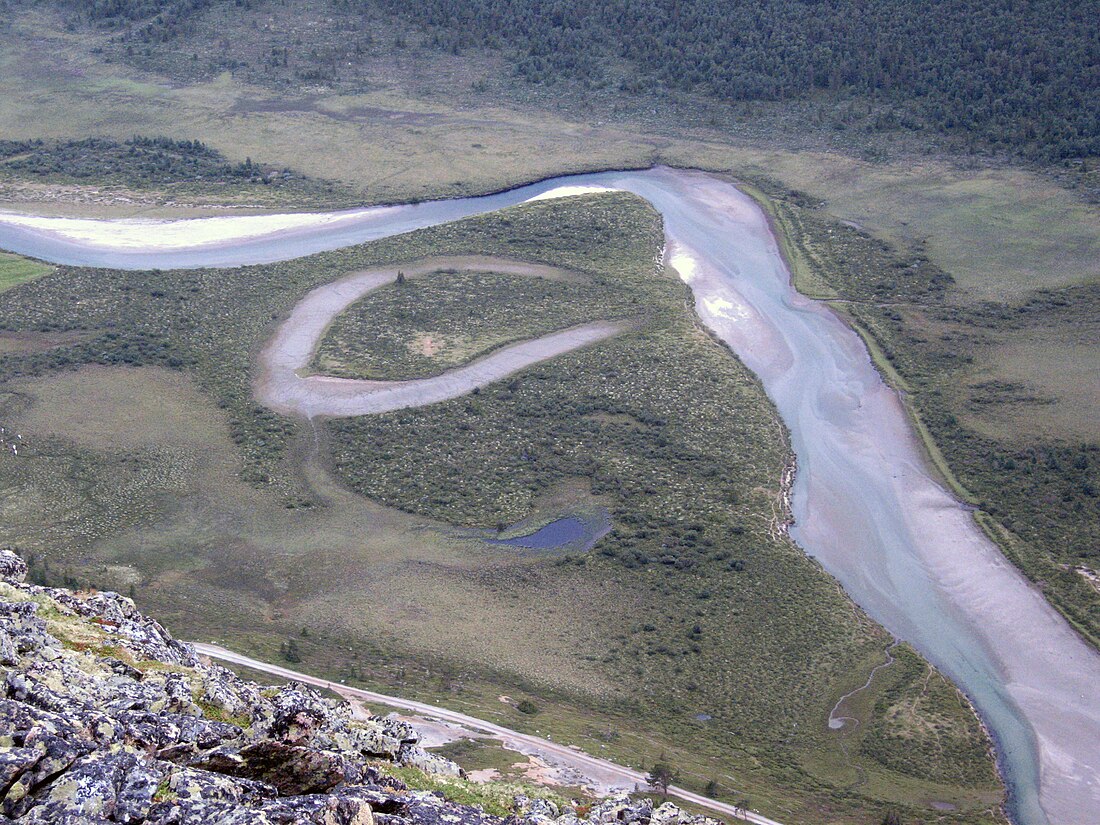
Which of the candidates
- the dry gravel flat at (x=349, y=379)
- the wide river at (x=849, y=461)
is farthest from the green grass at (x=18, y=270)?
the dry gravel flat at (x=349, y=379)

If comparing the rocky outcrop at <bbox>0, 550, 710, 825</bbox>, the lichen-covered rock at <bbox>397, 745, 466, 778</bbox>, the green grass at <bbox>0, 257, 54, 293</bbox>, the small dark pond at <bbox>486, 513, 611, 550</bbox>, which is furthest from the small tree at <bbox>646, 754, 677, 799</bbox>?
the green grass at <bbox>0, 257, 54, 293</bbox>

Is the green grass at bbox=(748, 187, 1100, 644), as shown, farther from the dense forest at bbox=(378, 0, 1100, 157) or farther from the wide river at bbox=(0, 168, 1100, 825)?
the dense forest at bbox=(378, 0, 1100, 157)

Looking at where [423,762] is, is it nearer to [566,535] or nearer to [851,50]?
[566,535]

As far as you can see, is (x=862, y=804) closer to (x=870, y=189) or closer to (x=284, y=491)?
(x=284, y=491)

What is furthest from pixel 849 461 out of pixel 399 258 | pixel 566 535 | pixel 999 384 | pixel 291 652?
pixel 399 258

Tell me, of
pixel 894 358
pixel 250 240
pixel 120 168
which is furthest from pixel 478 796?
pixel 120 168

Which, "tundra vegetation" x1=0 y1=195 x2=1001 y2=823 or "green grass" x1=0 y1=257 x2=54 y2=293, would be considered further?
"green grass" x1=0 y1=257 x2=54 y2=293

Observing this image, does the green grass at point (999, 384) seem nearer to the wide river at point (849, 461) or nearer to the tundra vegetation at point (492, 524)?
the wide river at point (849, 461)
